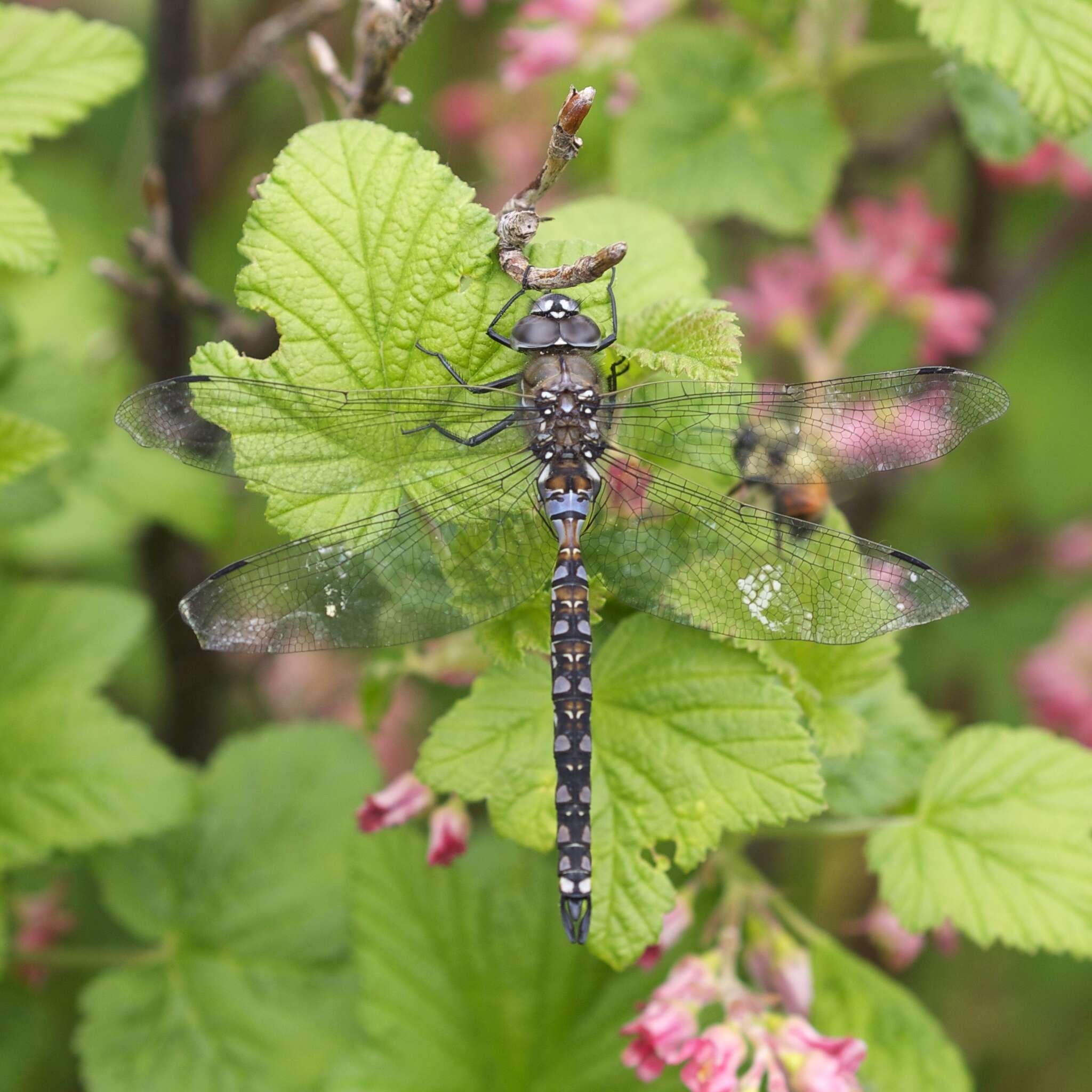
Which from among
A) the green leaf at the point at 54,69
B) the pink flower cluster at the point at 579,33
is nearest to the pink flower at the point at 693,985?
the green leaf at the point at 54,69

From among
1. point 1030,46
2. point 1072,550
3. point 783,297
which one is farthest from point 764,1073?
point 1072,550

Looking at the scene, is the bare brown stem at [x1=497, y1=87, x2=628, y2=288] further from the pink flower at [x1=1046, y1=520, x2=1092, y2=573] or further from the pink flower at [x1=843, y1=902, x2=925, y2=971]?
the pink flower at [x1=1046, y1=520, x2=1092, y2=573]

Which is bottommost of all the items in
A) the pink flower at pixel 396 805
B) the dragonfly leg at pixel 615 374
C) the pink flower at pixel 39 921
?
the pink flower at pixel 39 921

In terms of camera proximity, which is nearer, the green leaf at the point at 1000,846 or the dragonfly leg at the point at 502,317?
the dragonfly leg at the point at 502,317

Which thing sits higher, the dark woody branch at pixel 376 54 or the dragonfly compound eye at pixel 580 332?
the dark woody branch at pixel 376 54

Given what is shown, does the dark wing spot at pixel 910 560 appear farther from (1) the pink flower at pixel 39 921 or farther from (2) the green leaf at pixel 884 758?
(1) the pink flower at pixel 39 921

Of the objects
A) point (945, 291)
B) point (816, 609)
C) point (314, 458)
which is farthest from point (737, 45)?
point (314, 458)
